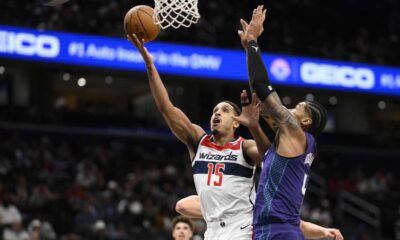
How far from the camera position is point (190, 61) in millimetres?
21297

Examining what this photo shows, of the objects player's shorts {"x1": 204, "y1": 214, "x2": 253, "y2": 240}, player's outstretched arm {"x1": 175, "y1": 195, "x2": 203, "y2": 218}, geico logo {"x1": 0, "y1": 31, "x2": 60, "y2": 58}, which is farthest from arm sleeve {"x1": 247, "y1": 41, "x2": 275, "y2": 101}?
geico logo {"x1": 0, "y1": 31, "x2": 60, "y2": 58}

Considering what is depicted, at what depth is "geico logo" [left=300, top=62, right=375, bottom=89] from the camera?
2272 centimetres

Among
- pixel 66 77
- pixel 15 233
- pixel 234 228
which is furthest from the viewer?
pixel 66 77


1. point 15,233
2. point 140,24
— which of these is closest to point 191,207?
point 140,24

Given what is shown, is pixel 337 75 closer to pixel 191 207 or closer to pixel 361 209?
pixel 361 209

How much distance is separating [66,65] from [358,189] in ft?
33.6

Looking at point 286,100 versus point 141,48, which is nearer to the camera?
point 141,48

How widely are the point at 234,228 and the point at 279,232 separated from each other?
2.76 ft

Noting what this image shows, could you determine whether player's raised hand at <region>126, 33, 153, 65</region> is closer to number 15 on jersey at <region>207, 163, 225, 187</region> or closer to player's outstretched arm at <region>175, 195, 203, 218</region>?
number 15 on jersey at <region>207, 163, 225, 187</region>

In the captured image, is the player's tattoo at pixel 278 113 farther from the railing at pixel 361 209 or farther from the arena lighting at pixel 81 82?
the arena lighting at pixel 81 82

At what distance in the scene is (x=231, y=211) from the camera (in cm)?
658

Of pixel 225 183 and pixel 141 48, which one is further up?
pixel 141 48

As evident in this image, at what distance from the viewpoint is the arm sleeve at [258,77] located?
575 cm

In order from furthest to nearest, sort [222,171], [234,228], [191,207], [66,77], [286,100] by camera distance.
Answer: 1. [286,100]
2. [66,77]
3. [191,207]
4. [222,171]
5. [234,228]
